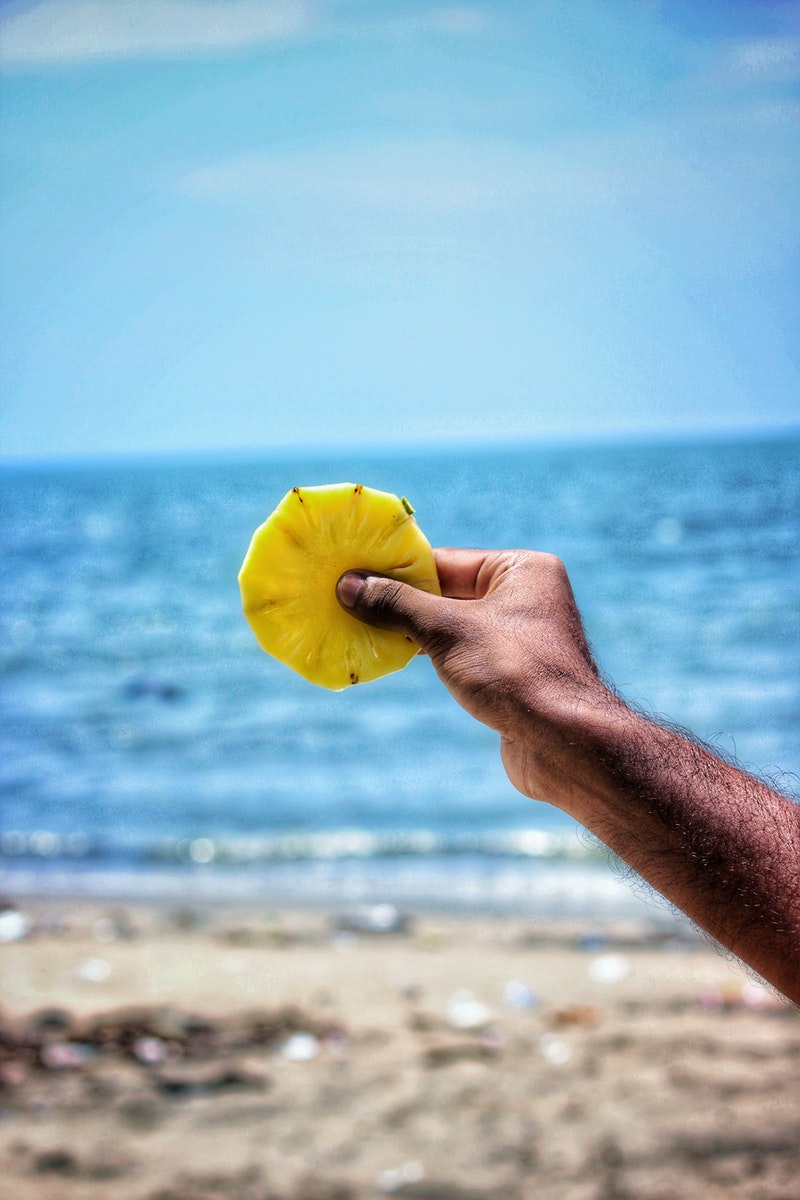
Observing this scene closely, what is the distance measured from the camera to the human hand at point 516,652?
1912 millimetres

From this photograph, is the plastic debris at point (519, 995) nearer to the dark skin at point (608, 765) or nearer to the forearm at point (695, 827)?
the dark skin at point (608, 765)

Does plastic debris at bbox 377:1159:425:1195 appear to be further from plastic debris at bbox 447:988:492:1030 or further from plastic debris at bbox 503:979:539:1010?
plastic debris at bbox 503:979:539:1010

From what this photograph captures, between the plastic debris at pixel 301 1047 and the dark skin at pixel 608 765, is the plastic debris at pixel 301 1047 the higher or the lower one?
the lower one

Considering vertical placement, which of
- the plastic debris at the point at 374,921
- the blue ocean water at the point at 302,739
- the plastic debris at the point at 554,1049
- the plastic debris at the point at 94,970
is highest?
the blue ocean water at the point at 302,739

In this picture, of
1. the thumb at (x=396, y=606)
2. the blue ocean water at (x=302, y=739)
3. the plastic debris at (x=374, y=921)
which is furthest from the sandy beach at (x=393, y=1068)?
the thumb at (x=396, y=606)

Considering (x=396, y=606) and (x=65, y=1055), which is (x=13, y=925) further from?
(x=396, y=606)

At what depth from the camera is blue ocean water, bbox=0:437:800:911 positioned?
294 inches

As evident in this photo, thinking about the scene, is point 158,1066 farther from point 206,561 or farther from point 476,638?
point 206,561

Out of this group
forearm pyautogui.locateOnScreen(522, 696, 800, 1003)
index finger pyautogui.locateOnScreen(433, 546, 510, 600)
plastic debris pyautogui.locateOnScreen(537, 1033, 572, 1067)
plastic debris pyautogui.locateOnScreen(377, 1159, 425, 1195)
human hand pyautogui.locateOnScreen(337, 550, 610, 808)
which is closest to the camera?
forearm pyautogui.locateOnScreen(522, 696, 800, 1003)

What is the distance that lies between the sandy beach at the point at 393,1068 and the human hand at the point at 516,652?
2407 millimetres

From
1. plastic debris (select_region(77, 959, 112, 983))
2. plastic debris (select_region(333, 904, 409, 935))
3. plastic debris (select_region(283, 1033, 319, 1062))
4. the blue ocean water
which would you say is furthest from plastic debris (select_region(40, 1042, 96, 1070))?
the blue ocean water

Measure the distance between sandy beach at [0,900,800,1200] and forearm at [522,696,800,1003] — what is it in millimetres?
2362

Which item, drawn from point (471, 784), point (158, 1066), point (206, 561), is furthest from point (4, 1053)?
point (206, 561)

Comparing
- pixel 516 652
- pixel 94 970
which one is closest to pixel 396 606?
pixel 516 652
